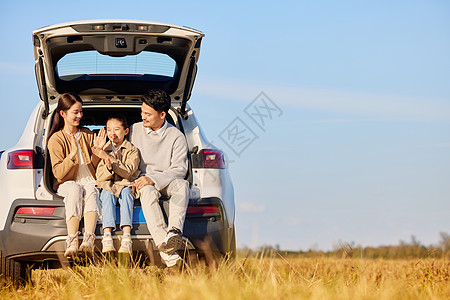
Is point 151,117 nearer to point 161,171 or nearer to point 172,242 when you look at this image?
point 161,171

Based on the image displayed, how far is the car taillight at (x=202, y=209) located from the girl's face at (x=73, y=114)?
55.7 inches

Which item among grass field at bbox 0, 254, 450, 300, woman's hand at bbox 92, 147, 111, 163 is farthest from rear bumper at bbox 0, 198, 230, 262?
woman's hand at bbox 92, 147, 111, 163

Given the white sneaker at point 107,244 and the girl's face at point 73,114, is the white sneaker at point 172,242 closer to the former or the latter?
the white sneaker at point 107,244

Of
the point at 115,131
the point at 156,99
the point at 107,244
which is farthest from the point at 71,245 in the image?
the point at 156,99

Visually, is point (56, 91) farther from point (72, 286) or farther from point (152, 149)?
point (72, 286)

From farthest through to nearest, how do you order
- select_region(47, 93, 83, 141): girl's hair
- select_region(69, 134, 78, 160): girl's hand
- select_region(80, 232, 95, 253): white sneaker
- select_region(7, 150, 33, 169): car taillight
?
1. select_region(47, 93, 83, 141): girl's hair
2. select_region(69, 134, 78, 160): girl's hand
3. select_region(7, 150, 33, 169): car taillight
4. select_region(80, 232, 95, 253): white sneaker

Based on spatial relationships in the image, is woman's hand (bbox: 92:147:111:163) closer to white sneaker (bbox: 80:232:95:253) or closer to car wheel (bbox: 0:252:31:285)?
white sneaker (bbox: 80:232:95:253)

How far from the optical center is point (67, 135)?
6000 millimetres

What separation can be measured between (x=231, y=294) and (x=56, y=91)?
132 inches


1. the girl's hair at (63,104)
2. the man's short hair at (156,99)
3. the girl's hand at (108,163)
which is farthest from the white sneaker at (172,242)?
the girl's hair at (63,104)

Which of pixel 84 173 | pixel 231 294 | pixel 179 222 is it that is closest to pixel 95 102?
pixel 84 173

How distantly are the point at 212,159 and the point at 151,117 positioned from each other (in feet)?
2.37

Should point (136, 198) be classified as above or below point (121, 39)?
below

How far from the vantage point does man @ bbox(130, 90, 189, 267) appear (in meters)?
5.40
